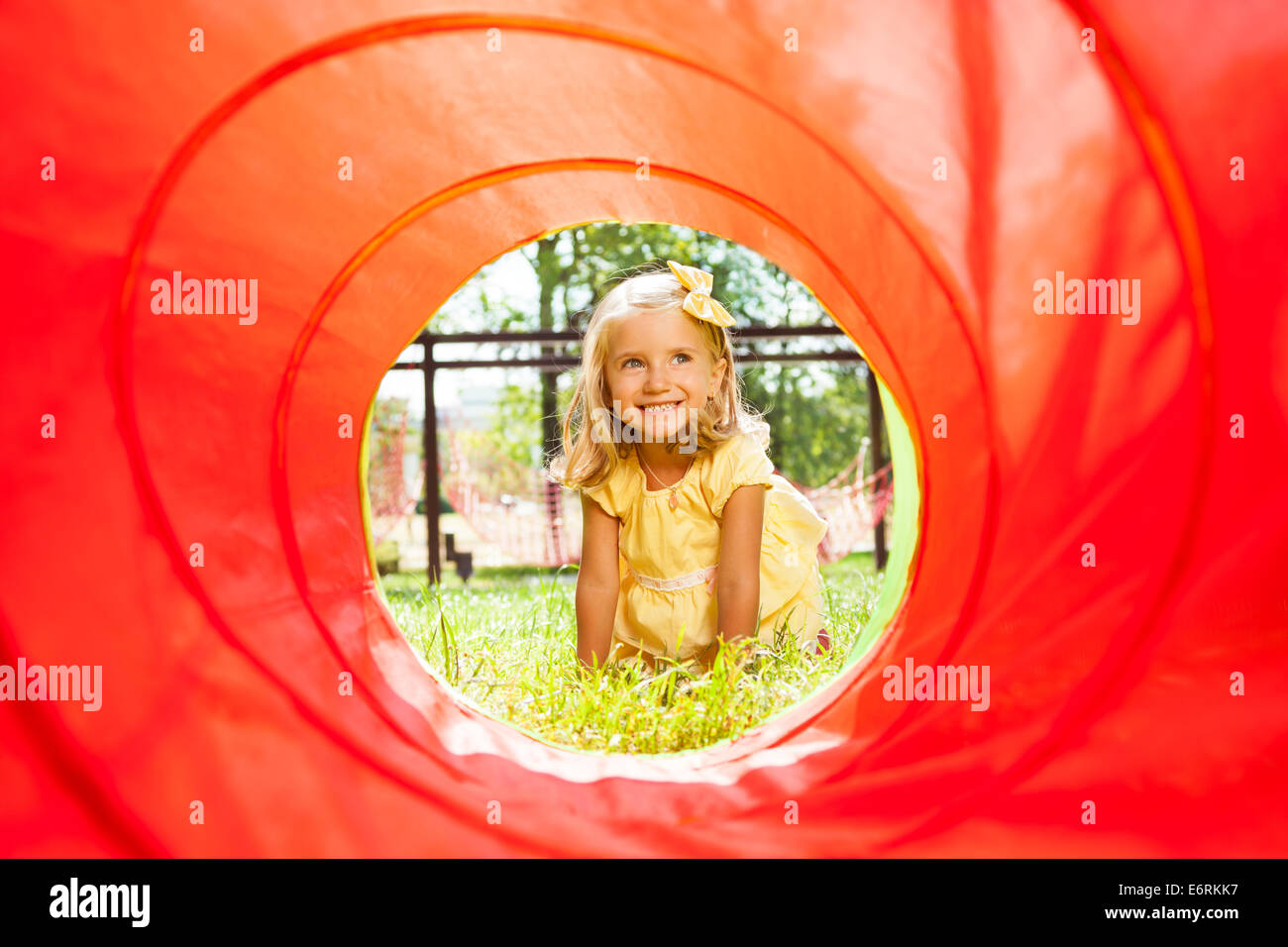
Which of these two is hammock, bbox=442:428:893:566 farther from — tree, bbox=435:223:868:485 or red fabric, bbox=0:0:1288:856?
red fabric, bbox=0:0:1288:856

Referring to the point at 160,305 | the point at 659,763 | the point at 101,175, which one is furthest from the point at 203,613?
the point at 659,763

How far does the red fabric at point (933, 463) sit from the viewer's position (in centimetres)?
152

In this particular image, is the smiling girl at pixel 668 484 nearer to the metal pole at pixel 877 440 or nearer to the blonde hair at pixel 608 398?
the blonde hair at pixel 608 398

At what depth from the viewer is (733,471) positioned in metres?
3.07

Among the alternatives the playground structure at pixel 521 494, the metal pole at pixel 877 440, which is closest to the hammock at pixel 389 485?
the playground structure at pixel 521 494

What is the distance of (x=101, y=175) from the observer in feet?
5.35

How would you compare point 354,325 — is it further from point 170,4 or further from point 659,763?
point 659,763

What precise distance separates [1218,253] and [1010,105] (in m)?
0.41

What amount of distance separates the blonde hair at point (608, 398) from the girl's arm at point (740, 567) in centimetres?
23

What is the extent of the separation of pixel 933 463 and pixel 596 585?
4.02 ft

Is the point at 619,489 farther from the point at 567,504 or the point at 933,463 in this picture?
the point at 567,504

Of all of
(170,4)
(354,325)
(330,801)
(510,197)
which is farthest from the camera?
Answer: (510,197)

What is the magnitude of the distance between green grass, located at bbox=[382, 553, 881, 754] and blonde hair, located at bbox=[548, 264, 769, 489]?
562 mm

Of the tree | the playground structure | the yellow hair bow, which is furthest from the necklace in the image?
the tree
